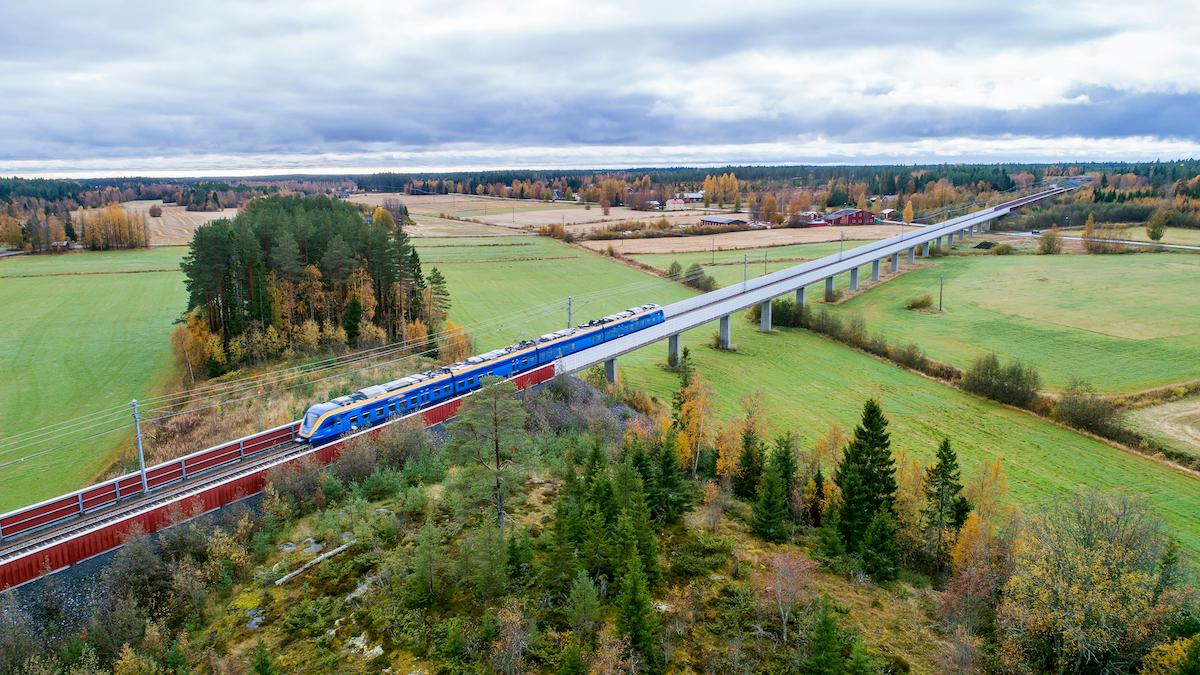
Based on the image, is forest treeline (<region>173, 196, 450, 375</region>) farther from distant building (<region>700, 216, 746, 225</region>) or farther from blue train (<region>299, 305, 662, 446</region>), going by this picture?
distant building (<region>700, 216, 746, 225</region>)

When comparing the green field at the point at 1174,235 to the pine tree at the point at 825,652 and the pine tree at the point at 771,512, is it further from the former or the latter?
the pine tree at the point at 825,652

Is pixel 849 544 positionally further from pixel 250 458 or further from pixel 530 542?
pixel 250 458

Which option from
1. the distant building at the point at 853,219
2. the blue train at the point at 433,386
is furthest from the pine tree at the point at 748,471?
the distant building at the point at 853,219

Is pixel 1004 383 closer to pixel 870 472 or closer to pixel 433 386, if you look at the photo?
pixel 870 472

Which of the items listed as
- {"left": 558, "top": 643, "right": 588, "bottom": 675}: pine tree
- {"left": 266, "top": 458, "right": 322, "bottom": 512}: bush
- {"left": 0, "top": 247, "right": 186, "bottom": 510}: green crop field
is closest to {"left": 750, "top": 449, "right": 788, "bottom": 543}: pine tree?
{"left": 558, "top": 643, "right": 588, "bottom": 675}: pine tree

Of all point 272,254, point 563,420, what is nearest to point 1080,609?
point 563,420
